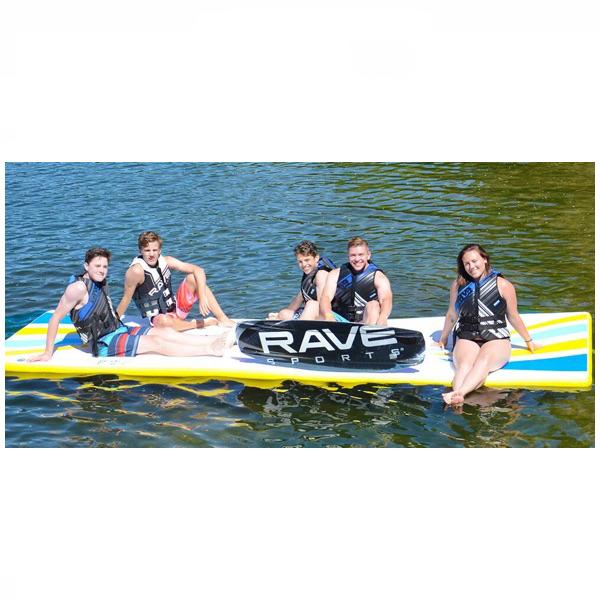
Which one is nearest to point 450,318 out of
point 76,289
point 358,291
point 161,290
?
point 358,291

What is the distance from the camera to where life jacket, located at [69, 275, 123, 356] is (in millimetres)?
9383

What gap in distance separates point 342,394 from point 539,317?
2421mm

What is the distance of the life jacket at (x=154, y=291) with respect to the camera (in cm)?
986

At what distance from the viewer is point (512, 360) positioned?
9164mm

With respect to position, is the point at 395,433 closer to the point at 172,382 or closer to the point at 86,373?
the point at 172,382

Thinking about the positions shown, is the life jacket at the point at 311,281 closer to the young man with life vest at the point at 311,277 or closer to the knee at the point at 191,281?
the young man with life vest at the point at 311,277

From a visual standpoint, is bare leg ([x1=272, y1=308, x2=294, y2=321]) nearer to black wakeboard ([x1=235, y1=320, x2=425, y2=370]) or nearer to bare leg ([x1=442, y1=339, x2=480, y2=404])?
black wakeboard ([x1=235, y1=320, x2=425, y2=370])

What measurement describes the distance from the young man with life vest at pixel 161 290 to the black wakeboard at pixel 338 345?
35.2 inches

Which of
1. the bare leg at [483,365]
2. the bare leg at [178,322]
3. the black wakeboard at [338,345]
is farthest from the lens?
the bare leg at [178,322]

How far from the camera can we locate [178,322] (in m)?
10.2

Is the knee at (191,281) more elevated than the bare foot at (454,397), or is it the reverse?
the knee at (191,281)

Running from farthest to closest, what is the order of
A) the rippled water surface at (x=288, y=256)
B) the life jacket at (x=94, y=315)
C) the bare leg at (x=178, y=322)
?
1. the bare leg at (x=178, y=322)
2. the life jacket at (x=94, y=315)
3. the rippled water surface at (x=288, y=256)

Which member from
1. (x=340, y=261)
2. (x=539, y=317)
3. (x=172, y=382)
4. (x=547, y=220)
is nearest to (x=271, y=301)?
(x=340, y=261)

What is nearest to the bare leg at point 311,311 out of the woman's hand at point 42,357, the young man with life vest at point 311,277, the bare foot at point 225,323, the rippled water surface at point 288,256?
the young man with life vest at point 311,277
